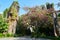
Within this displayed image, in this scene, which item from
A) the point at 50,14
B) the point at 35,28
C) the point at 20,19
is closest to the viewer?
the point at 50,14

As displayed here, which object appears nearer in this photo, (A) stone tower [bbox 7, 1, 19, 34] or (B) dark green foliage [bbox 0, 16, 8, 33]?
(B) dark green foliage [bbox 0, 16, 8, 33]

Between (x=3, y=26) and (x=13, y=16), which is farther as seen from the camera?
(x=13, y=16)

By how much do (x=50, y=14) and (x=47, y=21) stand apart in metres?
1.39

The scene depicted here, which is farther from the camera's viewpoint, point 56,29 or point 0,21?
point 0,21

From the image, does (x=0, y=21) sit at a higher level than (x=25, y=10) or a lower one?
lower

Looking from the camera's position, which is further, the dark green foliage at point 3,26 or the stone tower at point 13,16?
the stone tower at point 13,16

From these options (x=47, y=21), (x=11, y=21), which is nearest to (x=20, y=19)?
(x=11, y=21)

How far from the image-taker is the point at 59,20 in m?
28.2

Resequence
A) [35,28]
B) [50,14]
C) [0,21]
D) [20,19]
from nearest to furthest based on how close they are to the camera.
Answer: [50,14]
[35,28]
[0,21]
[20,19]

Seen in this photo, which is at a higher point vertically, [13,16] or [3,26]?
[13,16]

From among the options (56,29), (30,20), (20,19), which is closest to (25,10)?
(30,20)

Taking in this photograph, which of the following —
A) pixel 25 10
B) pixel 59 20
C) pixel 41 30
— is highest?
pixel 25 10

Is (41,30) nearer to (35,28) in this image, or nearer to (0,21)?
(35,28)

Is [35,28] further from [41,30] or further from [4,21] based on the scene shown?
[4,21]
